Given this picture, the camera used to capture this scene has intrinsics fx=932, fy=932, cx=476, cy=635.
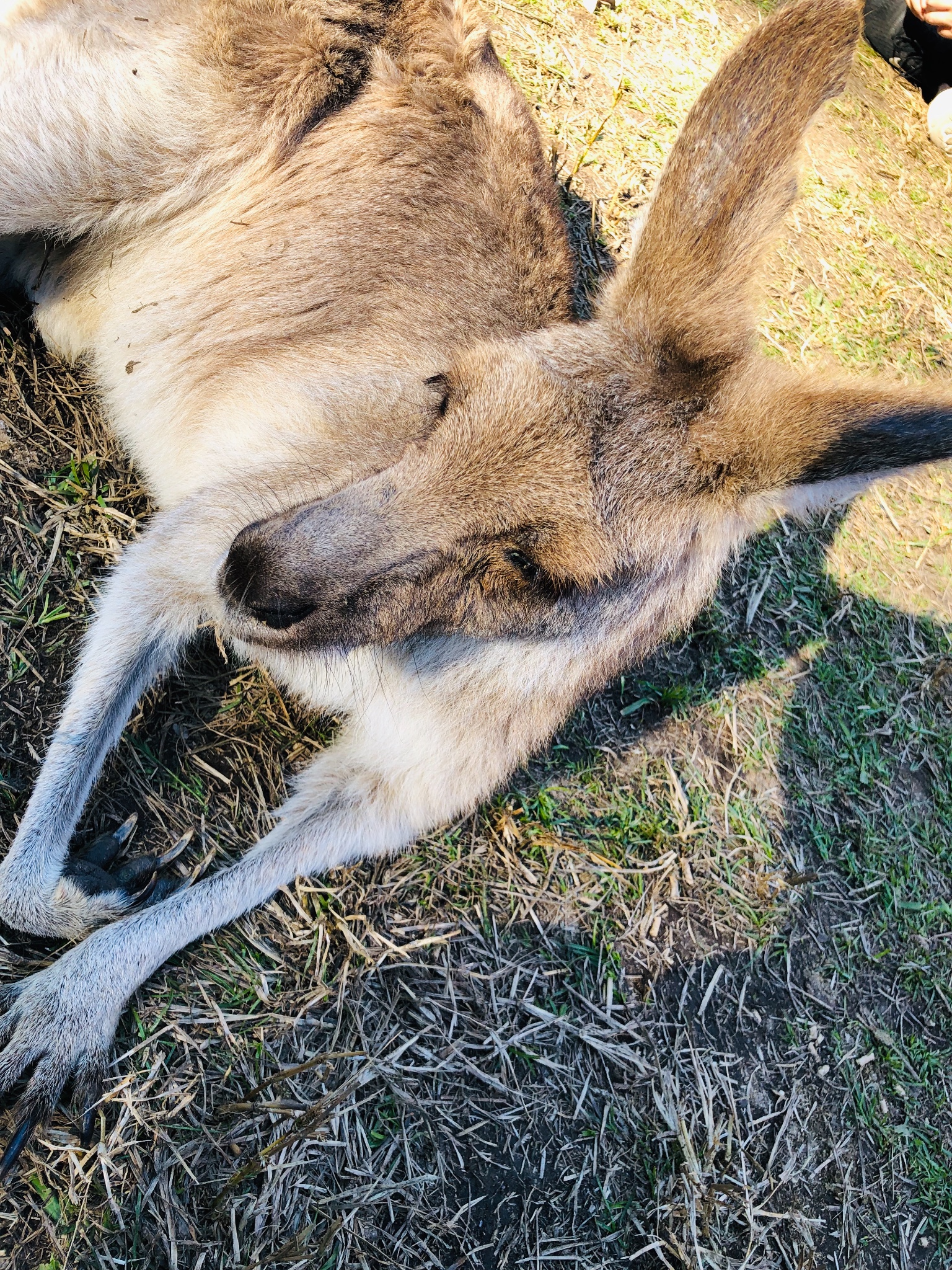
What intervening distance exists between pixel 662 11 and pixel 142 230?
3666 millimetres

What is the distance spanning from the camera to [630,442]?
2693 mm

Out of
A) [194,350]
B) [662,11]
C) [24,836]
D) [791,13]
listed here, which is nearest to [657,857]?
[24,836]

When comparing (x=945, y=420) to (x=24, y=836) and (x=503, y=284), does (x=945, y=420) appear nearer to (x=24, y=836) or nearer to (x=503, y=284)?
(x=503, y=284)

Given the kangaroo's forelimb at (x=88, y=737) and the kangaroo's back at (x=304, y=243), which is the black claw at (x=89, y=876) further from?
the kangaroo's back at (x=304, y=243)

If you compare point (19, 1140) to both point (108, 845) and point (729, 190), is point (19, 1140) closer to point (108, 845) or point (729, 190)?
point (108, 845)

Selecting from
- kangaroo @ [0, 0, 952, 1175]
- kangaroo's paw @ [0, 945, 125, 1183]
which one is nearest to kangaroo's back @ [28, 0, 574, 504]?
kangaroo @ [0, 0, 952, 1175]

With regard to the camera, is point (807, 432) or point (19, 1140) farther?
point (807, 432)

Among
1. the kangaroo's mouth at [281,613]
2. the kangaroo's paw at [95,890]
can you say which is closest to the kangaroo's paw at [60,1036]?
the kangaroo's paw at [95,890]

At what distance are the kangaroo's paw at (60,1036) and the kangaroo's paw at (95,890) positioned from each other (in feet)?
0.41

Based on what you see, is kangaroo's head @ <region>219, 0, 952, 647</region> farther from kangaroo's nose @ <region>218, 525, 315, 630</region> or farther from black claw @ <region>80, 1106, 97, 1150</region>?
black claw @ <region>80, 1106, 97, 1150</region>

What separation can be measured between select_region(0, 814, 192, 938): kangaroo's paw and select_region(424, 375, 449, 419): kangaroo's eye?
145 centimetres

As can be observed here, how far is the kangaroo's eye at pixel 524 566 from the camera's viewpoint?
254 centimetres

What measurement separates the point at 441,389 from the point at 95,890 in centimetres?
172

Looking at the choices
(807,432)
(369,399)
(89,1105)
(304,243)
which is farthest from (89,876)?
(807,432)
